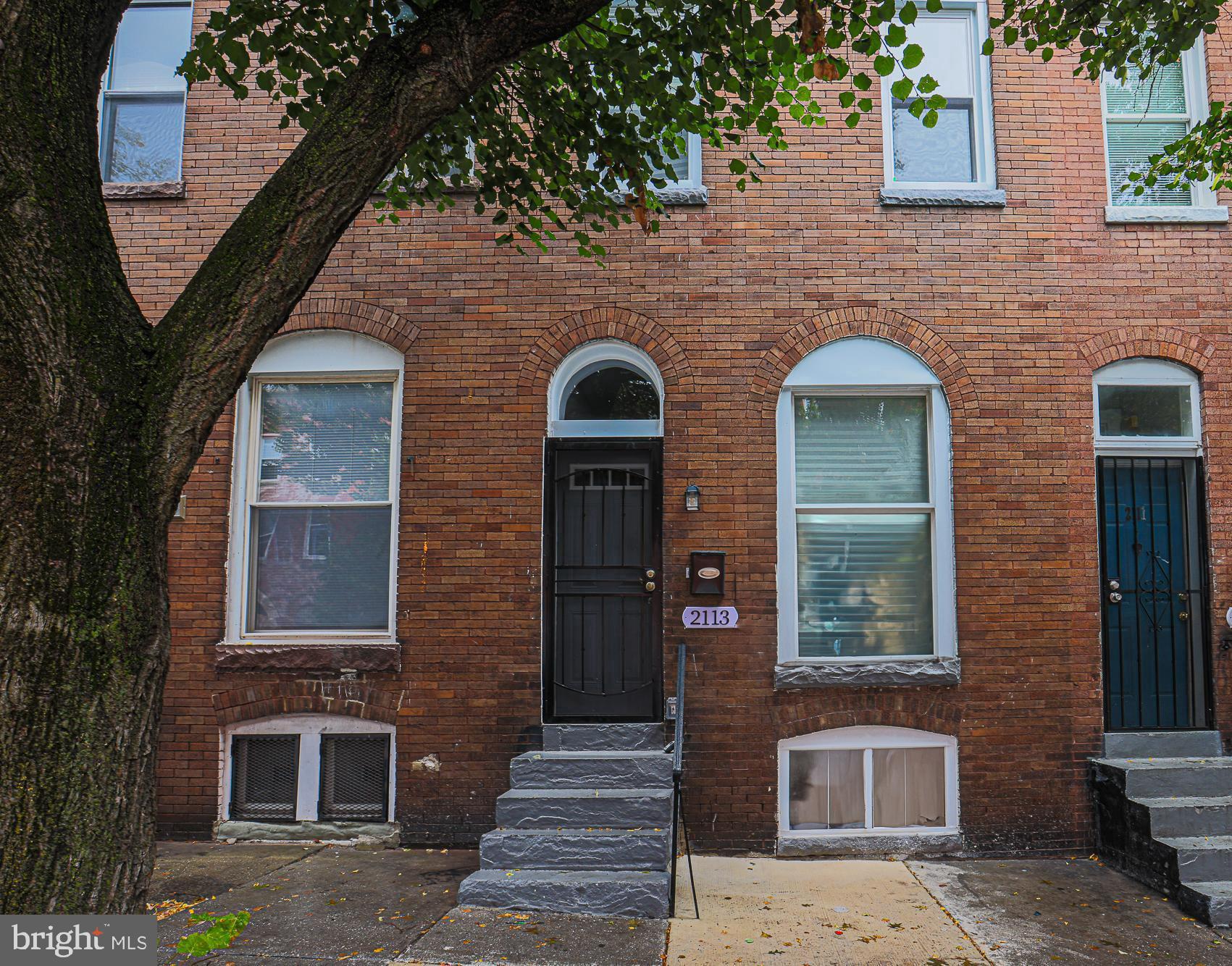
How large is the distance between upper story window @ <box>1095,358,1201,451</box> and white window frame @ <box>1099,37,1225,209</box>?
1.32 meters

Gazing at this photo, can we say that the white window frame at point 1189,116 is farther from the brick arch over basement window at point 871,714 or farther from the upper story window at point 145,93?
the upper story window at point 145,93

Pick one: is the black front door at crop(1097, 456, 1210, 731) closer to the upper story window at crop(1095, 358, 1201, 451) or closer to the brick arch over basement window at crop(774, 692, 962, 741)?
the upper story window at crop(1095, 358, 1201, 451)

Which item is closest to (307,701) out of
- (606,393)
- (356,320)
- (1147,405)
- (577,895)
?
(577,895)

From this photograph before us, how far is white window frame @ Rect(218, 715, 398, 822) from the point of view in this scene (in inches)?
265

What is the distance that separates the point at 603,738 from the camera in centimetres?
659

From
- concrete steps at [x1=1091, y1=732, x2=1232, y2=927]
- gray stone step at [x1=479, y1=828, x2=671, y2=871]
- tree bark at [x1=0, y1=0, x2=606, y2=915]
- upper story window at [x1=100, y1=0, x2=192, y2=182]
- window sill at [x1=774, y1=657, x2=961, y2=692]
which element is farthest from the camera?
upper story window at [x1=100, y1=0, x2=192, y2=182]

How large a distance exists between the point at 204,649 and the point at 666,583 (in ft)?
11.5

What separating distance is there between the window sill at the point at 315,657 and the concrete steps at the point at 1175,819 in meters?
5.17

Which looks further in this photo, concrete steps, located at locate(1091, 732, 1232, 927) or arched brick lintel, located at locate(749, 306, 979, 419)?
arched brick lintel, located at locate(749, 306, 979, 419)

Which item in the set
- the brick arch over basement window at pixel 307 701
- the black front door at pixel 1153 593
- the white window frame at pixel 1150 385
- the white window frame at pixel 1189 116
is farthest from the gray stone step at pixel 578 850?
the white window frame at pixel 1189 116

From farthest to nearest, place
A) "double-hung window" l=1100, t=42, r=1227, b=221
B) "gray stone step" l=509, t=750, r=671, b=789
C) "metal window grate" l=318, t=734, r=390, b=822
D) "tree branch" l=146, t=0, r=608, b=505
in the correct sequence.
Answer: "double-hung window" l=1100, t=42, r=1227, b=221 → "metal window grate" l=318, t=734, r=390, b=822 → "gray stone step" l=509, t=750, r=671, b=789 → "tree branch" l=146, t=0, r=608, b=505

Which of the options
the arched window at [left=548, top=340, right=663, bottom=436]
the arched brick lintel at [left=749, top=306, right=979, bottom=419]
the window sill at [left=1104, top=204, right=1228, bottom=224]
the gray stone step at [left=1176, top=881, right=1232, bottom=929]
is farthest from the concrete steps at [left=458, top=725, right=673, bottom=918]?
the window sill at [left=1104, top=204, right=1228, bottom=224]

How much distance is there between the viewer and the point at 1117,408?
7.16 m

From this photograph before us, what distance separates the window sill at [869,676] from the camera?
664 centimetres
